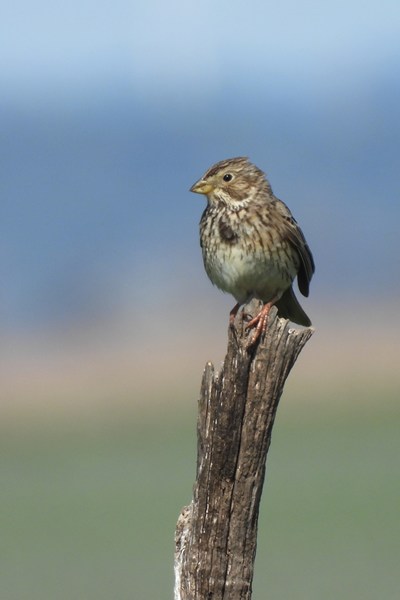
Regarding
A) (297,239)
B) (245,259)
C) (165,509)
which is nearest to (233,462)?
(245,259)

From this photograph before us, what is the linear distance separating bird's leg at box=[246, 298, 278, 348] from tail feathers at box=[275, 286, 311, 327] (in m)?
1.75

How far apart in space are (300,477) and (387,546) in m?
14.8

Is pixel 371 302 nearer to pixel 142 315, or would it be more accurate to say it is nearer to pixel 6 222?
pixel 142 315

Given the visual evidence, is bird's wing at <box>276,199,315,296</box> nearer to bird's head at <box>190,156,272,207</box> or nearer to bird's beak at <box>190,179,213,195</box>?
bird's head at <box>190,156,272,207</box>

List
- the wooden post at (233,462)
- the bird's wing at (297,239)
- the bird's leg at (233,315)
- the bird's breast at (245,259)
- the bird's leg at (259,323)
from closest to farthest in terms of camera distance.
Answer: the wooden post at (233,462), the bird's leg at (259,323), the bird's leg at (233,315), the bird's breast at (245,259), the bird's wing at (297,239)

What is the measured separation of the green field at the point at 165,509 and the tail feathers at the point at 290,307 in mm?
12883

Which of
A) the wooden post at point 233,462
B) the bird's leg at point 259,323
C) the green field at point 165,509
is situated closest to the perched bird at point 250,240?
the bird's leg at point 259,323

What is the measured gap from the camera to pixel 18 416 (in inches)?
3031

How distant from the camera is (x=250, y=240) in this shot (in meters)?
11.3

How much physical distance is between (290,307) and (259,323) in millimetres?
2381

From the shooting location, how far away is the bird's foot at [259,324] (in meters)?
8.85

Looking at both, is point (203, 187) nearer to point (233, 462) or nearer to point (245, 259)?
point (245, 259)

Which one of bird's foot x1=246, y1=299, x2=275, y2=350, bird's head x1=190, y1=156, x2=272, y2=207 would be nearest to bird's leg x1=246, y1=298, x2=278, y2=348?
bird's foot x1=246, y1=299, x2=275, y2=350

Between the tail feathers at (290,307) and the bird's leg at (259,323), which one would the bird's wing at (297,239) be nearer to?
the tail feathers at (290,307)
